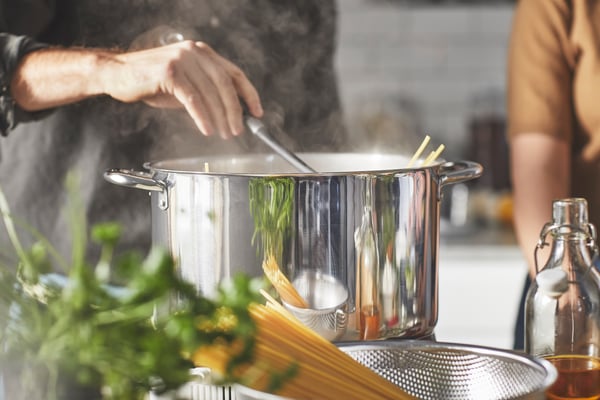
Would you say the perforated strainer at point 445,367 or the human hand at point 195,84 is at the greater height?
the human hand at point 195,84

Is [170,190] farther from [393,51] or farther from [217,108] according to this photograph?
[393,51]

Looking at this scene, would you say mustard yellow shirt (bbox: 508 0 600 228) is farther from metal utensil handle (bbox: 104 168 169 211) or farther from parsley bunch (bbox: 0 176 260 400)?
parsley bunch (bbox: 0 176 260 400)

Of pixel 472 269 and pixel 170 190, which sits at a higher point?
pixel 170 190

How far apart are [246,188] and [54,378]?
0.27 meters

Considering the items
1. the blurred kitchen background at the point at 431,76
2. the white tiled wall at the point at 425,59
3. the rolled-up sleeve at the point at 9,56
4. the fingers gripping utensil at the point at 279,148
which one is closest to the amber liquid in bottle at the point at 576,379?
the fingers gripping utensil at the point at 279,148

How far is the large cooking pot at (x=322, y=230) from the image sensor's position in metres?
0.69

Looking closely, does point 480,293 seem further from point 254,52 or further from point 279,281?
point 279,281

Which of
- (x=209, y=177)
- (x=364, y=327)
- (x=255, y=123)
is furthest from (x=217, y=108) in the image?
(x=364, y=327)

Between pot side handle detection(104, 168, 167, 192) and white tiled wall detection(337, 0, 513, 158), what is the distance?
230 cm

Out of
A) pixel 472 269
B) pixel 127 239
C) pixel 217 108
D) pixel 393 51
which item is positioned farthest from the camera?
pixel 393 51

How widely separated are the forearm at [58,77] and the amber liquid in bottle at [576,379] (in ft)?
1.73

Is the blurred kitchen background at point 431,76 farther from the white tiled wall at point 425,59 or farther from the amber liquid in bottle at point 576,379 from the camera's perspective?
the amber liquid in bottle at point 576,379

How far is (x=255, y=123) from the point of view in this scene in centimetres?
84

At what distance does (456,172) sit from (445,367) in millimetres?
219
